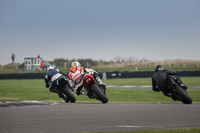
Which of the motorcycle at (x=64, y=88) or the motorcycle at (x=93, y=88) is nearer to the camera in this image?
the motorcycle at (x=93, y=88)

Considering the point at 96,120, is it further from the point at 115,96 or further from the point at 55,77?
the point at 115,96

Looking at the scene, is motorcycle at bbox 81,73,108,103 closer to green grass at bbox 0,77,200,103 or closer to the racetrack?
the racetrack

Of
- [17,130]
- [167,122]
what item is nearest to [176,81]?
[167,122]

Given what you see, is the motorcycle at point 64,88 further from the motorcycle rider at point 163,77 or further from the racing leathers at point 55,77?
the motorcycle rider at point 163,77

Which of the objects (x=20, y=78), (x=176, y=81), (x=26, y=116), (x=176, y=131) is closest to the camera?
(x=176, y=131)

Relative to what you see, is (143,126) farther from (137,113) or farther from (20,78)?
(20,78)

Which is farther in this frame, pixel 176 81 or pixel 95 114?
pixel 176 81

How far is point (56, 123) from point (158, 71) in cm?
469

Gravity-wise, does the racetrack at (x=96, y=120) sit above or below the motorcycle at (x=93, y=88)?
below

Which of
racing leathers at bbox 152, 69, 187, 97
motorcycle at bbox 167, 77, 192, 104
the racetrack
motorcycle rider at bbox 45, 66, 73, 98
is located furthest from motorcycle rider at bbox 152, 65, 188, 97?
motorcycle rider at bbox 45, 66, 73, 98

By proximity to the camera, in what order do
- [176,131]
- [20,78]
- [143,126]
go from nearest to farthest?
[176,131]
[143,126]
[20,78]

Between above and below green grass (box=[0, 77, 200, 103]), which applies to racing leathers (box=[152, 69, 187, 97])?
above

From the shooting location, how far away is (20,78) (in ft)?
141

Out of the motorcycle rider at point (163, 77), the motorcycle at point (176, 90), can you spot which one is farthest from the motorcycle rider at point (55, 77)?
the motorcycle at point (176, 90)
